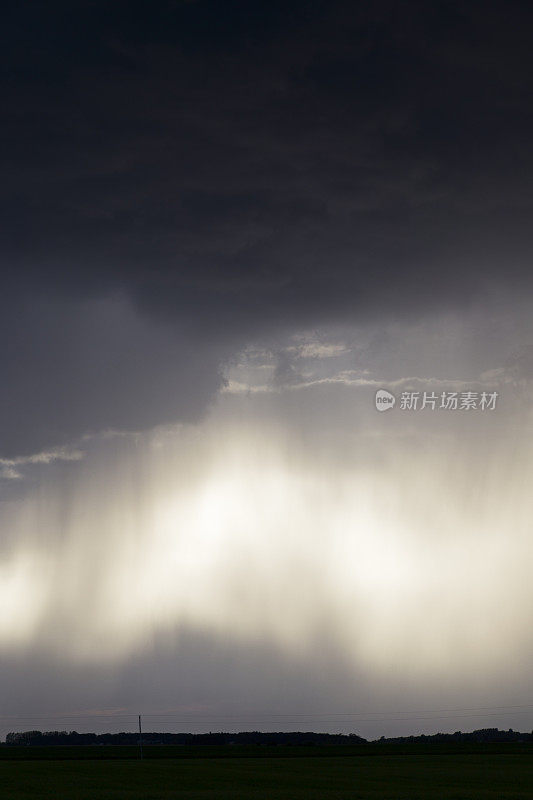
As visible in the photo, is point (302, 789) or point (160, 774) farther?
point (160, 774)

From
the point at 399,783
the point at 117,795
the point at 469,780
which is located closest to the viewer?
the point at 117,795

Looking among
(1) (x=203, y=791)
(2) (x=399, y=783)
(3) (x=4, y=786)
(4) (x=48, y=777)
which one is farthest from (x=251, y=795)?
(4) (x=48, y=777)

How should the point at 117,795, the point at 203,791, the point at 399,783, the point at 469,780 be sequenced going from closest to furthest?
→ the point at 117,795, the point at 203,791, the point at 399,783, the point at 469,780

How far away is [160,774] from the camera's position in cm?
9775

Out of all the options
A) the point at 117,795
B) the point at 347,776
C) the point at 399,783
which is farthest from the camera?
the point at 347,776

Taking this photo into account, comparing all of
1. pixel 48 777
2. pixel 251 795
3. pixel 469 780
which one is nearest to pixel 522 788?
pixel 469 780

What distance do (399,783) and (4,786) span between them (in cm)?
3982

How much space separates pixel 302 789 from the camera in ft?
241

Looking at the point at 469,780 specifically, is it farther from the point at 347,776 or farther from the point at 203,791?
the point at 203,791

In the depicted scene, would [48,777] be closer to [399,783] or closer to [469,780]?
[399,783]

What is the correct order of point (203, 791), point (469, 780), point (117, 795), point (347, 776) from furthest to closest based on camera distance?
point (347, 776), point (469, 780), point (203, 791), point (117, 795)

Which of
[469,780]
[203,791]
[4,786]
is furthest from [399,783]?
[4,786]

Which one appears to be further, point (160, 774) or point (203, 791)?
point (160, 774)

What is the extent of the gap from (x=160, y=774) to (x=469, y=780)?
37903 millimetres
